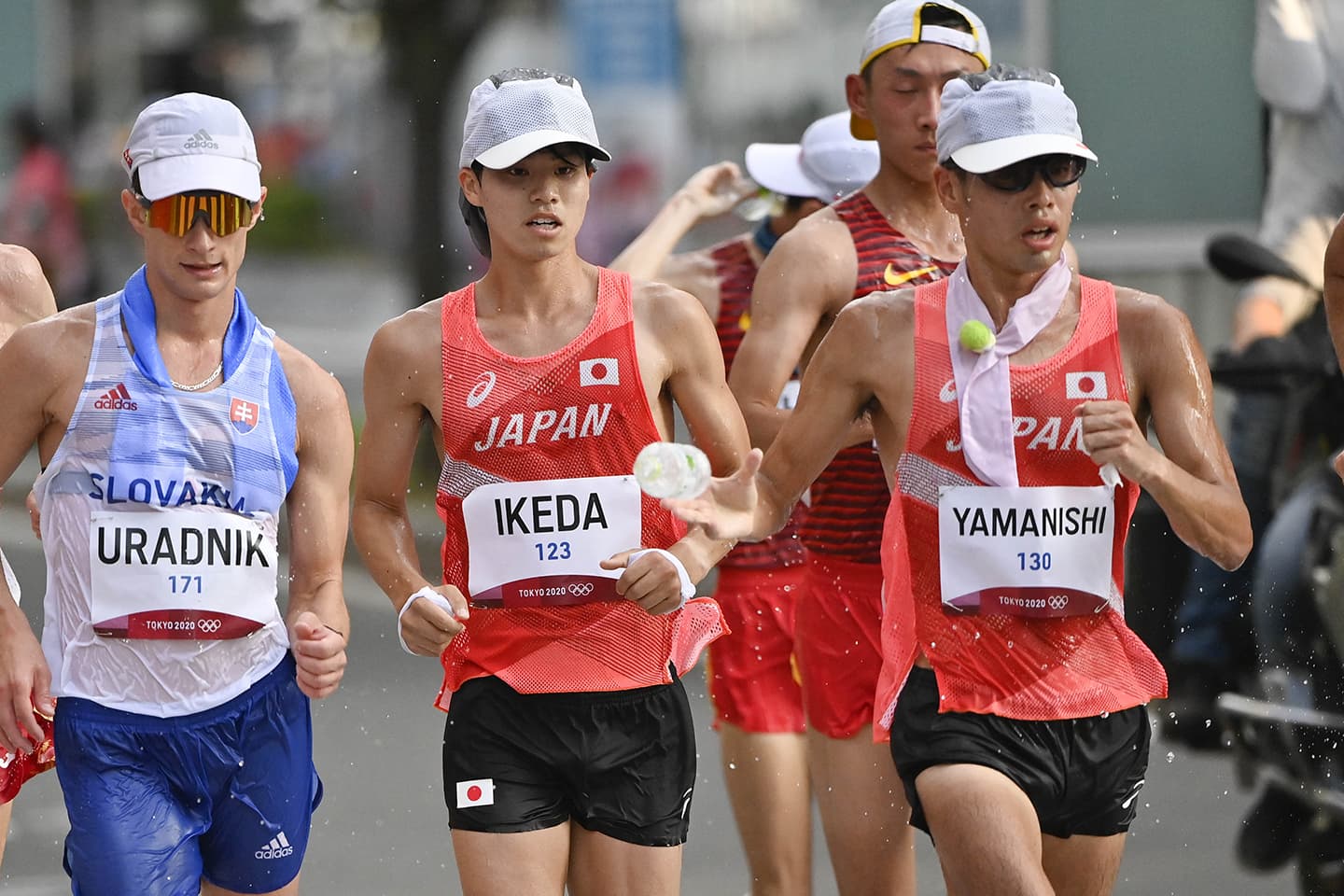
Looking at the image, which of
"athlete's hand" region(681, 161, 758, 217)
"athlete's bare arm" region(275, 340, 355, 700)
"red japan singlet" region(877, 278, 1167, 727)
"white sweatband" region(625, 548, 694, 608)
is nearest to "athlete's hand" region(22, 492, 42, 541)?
"athlete's bare arm" region(275, 340, 355, 700)

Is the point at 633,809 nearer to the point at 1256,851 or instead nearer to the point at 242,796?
the point at 242,796

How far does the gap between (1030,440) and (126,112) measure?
15267mm

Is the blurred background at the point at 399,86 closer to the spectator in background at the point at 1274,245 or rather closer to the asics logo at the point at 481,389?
the spectator in background at the point at 1274,245

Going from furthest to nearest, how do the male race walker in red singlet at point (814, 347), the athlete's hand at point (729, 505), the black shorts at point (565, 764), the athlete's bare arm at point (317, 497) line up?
the male race walker in red singlet at point (814, 347) < the athlete's bare arm at point (317, 497) < the black shorts at point (565, 764) < the athlete's hand at point (729, 505)

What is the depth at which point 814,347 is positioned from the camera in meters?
6.02

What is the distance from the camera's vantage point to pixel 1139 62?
44.5 feet

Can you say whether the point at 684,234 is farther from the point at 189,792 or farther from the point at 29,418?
the point at 189,792

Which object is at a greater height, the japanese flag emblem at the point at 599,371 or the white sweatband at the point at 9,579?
the japanese flag emblem at the point at 599,371

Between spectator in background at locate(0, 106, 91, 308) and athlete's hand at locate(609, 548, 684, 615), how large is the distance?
12.9 m

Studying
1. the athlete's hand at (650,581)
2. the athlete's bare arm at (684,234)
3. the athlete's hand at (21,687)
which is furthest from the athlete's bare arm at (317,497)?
the athlete's bare arm at (684,234)

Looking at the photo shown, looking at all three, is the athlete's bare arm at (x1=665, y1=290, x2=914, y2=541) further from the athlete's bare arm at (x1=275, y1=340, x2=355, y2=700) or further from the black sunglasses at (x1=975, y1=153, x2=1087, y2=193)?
the athlete's bare arm at (x1=275, y1=340, x2=355, y2=700)

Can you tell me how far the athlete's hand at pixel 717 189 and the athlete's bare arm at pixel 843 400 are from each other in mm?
2615

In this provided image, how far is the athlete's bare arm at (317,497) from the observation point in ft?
16.4

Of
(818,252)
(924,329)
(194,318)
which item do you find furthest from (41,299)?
(924,329)
